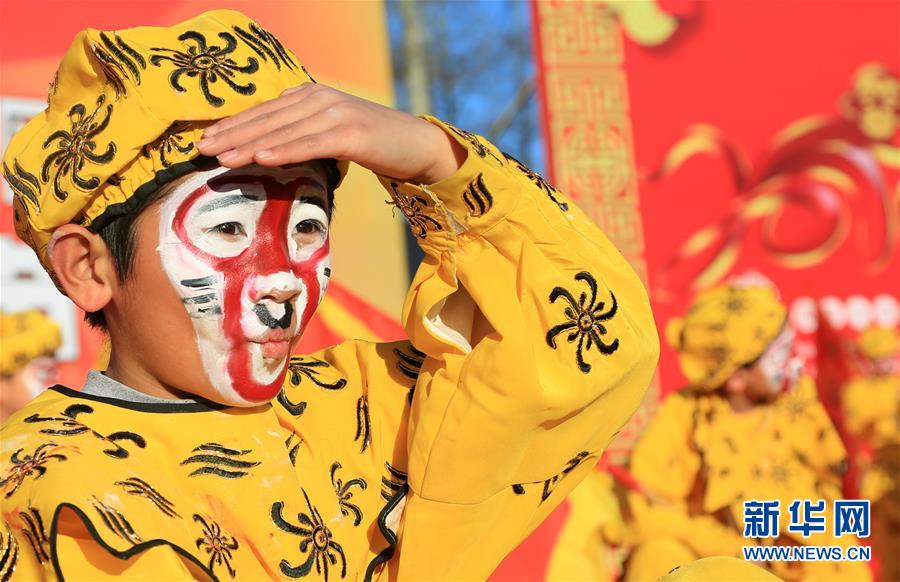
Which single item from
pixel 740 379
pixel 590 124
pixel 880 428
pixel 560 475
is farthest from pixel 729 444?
pixel 560 475

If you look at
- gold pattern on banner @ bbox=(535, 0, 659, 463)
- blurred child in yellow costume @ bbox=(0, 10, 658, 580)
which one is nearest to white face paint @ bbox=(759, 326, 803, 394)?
gold pattern on banner @ bbox=(535, 0, 659, 463)

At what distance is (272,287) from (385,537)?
1.13 ft

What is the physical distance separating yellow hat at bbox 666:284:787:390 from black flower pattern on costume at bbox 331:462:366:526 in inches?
111

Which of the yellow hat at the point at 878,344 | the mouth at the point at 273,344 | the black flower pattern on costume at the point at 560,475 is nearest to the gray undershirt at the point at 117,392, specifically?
the mouth at the point at 273,344

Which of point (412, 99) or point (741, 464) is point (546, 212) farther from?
point (412, 99)

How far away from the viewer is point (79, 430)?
1233 millimetres

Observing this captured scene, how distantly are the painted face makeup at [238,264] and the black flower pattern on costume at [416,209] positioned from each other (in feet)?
0.40

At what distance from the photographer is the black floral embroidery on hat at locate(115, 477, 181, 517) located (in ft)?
3.89

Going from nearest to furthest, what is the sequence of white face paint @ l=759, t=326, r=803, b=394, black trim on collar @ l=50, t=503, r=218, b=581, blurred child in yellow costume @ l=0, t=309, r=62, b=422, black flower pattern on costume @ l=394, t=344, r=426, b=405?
black trim on collar @ l=50, t=503, r=218, b=581, black flower pattern on costume @ l=394, t=344, r=426, b=405, blurred child in yellow costume @ l=0, t=309, r=62, b=422, white face paint @ l=759, t=326, r=803, b=394

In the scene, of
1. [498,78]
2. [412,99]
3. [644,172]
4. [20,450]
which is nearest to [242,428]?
[20,450]

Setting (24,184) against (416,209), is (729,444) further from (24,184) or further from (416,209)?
(24,184)

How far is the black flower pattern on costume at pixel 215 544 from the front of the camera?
1.23 m

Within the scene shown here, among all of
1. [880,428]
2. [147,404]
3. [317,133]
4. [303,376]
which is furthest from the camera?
[880,428]

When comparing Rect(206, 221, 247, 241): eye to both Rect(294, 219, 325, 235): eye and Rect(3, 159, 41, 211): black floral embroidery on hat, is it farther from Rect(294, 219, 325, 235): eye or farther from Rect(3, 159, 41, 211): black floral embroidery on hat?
Rect(3, 159, 41, 211): black floral embroidery on hat
